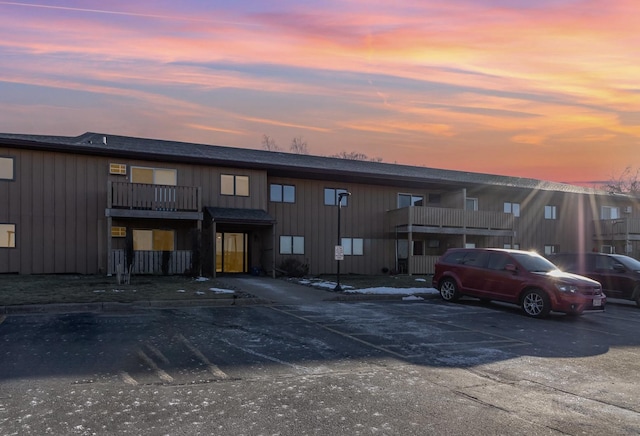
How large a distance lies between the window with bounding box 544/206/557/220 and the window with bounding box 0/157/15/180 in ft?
95.2

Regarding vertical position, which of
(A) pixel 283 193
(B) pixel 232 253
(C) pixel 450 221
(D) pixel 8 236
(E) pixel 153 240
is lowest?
(B) pixel 232 253

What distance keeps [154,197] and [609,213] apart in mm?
30002

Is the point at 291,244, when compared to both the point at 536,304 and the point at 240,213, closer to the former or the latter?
the point at 240,213

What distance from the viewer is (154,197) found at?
2069cm

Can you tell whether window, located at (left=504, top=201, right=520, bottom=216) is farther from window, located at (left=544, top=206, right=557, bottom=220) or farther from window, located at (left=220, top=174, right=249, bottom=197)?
window, located at (left=220, top=174, right=249, bottom=197)

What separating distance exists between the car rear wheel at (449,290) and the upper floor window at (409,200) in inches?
511

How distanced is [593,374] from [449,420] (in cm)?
323

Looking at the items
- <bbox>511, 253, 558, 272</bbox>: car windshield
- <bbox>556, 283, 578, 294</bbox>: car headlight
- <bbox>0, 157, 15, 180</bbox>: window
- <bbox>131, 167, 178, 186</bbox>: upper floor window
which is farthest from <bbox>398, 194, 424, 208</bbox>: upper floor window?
<bbox>0, 157, 15, 180</bbox>: window

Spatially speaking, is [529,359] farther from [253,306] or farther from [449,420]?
[253,306]

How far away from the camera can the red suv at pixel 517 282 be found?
12.1 meters

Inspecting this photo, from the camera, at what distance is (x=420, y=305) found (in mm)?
14180

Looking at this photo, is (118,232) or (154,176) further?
(154,176)

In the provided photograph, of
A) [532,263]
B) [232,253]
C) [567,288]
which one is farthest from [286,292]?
[232,253]

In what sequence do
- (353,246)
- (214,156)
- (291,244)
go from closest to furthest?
(214,156) < (291,244) < (353,246)
